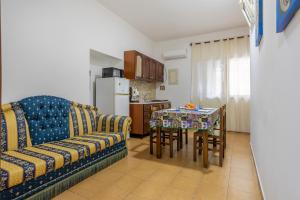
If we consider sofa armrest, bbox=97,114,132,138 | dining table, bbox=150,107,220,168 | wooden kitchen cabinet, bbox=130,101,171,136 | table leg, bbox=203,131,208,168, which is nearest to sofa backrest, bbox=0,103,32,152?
sofa armrest, bbox=97,114,132,138

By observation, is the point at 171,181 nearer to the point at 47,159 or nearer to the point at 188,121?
the point at 188,121

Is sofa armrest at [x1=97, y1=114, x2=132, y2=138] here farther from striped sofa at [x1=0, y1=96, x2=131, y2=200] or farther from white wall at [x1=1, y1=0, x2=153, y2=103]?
white wall at [x1=1, y1=0, x2=153, y2=103]

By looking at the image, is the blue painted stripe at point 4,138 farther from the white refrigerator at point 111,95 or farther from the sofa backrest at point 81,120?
the white refrigerator at point 111,95

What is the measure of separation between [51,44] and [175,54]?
145 inches

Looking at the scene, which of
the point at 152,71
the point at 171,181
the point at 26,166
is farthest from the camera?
the point at 152,71

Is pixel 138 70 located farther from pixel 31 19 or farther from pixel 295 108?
pixel 295 108

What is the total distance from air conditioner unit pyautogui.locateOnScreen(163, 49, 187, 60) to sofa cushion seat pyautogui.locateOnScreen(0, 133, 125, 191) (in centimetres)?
379

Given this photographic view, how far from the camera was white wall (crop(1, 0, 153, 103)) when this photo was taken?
2186 mm

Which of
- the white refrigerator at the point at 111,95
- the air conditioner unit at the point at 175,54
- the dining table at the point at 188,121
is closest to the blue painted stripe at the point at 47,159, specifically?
the dining table at the point at 188,121

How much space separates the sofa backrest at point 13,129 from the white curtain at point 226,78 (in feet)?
14.1

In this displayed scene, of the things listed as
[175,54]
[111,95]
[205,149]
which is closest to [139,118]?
[111,95]

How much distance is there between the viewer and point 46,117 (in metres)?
2.34

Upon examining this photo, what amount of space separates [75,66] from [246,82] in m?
4.11

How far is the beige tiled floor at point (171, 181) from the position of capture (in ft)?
5.88
